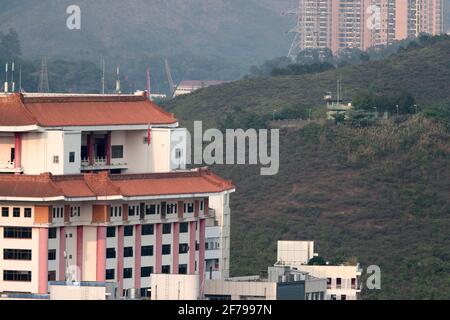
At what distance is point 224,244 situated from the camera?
241 feet

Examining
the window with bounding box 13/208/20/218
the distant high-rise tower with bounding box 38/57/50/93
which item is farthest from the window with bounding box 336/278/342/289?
the distant high-rise tower with bounding box 38/57/50/93

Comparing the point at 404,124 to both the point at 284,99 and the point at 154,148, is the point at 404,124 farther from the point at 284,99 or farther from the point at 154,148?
the point at 154,148

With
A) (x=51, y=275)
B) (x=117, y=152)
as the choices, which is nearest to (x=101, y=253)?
(x=51, y=275)

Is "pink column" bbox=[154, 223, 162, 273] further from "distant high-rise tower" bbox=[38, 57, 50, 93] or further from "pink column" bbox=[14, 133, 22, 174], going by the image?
"distant high-rise tower" bbox=[38, 57, 50, 93]

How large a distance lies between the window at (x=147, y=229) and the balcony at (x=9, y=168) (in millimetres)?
4903

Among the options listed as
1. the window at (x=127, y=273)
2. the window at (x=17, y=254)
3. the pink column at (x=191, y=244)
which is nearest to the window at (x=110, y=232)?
the window at (x=127, y=273)

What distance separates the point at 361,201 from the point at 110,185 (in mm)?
55257

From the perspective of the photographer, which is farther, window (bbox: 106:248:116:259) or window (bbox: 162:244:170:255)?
window (bbox: 162:244:170:255)

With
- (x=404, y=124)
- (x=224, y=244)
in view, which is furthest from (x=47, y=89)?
(x=224, y=244)

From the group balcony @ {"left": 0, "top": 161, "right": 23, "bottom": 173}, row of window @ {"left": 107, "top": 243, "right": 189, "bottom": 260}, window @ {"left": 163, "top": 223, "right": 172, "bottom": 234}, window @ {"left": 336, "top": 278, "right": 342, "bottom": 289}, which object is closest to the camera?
row of window @ {"left": 107, "top": 243, "right": 189, "bottom": 260}

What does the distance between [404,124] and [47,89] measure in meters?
63.8

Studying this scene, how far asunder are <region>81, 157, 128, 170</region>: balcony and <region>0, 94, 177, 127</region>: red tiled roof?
1.41 m

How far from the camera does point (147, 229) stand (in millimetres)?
64875

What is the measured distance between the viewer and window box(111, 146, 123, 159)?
68562mm
